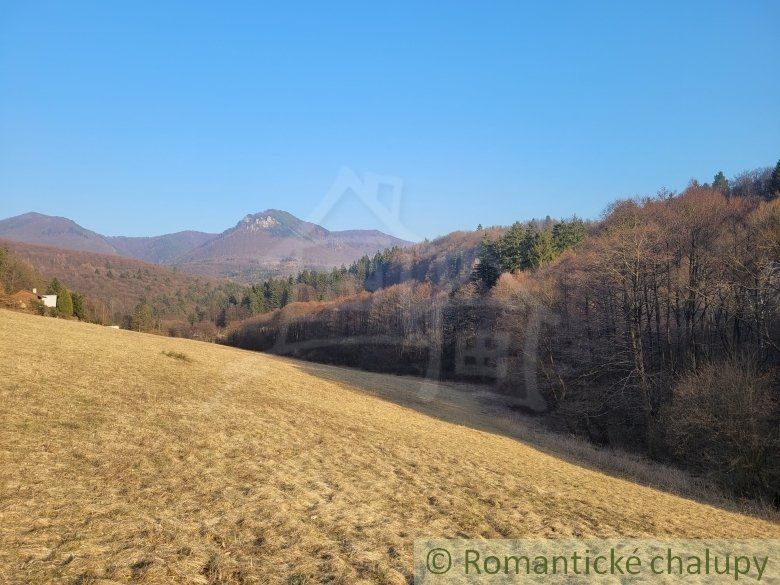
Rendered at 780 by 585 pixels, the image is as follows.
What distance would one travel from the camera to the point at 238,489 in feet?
34.7

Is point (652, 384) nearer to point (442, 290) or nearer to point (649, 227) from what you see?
point (649, 227)

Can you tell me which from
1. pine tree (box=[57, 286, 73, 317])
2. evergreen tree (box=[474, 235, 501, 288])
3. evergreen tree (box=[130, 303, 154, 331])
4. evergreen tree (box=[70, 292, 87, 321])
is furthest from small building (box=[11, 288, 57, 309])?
evergreen tree (box=[474, 235, 501, 288])

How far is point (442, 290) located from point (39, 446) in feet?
301

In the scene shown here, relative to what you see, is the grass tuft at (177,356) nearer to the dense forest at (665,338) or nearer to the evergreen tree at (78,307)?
the dense forest at (665,338)

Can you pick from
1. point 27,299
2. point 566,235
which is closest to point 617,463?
point 566,235

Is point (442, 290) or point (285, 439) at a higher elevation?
point (442, 290)

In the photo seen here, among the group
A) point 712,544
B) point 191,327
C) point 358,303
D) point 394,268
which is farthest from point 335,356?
point 712,544

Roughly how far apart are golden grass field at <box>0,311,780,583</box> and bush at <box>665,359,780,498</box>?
484 centimetres

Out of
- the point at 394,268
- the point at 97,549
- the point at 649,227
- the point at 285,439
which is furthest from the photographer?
the point at 394,268

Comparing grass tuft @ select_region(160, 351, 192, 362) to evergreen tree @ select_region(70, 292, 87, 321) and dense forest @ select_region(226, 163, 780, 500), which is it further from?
evergreen tree @ select_region(70, 292, 87, 321)

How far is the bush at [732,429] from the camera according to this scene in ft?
71.5

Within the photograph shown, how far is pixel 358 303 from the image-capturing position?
118 meters

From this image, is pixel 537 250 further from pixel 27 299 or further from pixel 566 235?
pixel 27 299

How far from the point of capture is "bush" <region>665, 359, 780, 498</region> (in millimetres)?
21781
